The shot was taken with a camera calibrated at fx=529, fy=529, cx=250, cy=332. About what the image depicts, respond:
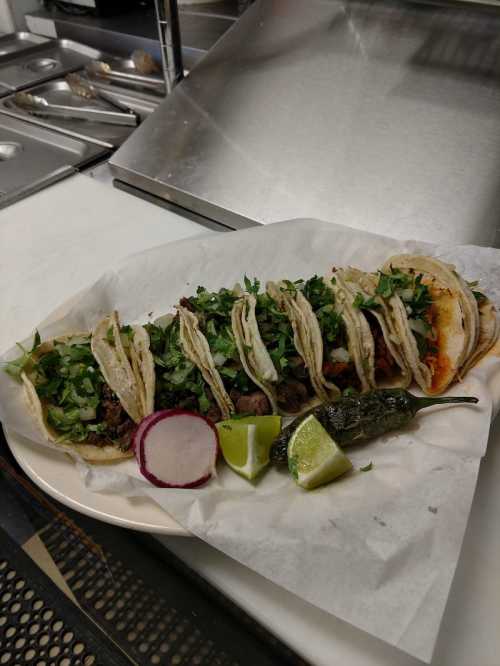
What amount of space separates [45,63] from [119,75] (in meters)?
0.64

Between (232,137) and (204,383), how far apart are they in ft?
4.64

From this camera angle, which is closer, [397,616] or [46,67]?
[397,616]

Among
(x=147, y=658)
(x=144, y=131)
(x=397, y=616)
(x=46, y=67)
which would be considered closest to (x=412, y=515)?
(x=397, y=616)

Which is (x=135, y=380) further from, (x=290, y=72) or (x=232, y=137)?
(x=290, y=72)

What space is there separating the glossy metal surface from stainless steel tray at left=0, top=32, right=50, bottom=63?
64.7 inches

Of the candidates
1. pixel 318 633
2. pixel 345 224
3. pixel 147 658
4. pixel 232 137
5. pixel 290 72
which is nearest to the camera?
pixel 318 633

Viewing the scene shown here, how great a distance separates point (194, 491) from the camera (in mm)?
1139

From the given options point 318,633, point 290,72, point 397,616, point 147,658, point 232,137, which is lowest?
point 147,658

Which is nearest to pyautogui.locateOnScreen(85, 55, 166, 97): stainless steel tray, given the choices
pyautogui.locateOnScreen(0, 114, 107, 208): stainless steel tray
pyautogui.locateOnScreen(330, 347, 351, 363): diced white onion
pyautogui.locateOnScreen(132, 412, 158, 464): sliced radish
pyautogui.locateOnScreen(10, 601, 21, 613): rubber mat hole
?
pyautogui.locateOnScreen(0, 114, 107, 208): stainless steel tray

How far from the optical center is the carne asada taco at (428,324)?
139 cm

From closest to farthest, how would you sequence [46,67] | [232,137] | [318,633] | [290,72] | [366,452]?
[318,633] → [366,452] → [232,137] → [290,72] → [46,67]

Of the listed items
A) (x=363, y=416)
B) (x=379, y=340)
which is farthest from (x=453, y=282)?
(x=363, y=416)

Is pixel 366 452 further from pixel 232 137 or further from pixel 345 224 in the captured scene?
pixel 232 137

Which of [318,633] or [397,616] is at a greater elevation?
[397,616]
